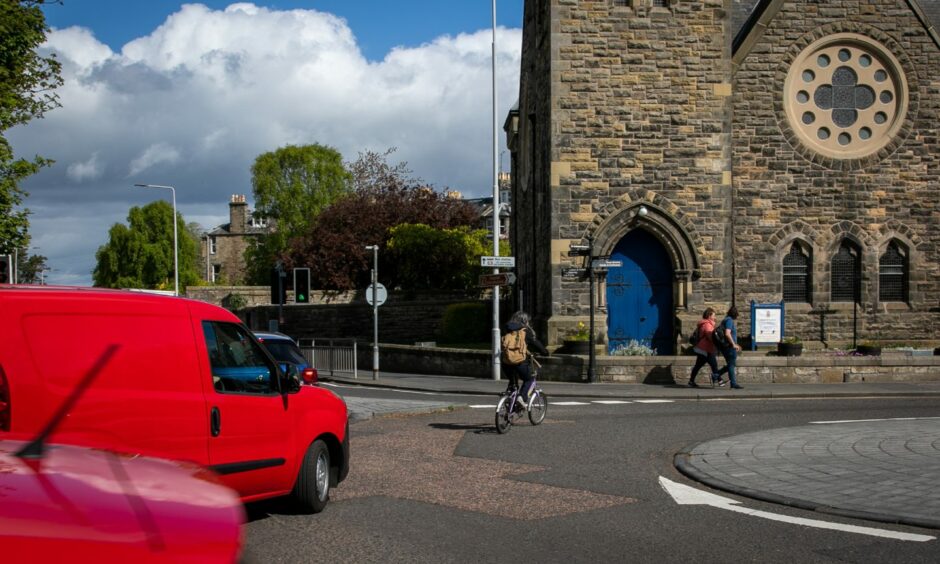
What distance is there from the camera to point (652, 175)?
89.9 feet

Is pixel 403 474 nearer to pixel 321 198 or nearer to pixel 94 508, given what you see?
pixel 94 508

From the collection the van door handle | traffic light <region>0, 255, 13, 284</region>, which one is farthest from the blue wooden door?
the van door handle

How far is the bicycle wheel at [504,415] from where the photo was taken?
1385 cm

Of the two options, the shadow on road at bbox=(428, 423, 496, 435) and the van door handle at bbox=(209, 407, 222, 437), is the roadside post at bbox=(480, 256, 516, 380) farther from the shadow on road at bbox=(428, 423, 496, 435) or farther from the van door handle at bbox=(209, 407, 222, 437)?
the van door handle at bbox=(209, 407, 222, 437)

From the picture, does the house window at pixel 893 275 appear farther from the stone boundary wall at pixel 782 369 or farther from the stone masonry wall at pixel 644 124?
the stone boundary wall at pixel 782 369

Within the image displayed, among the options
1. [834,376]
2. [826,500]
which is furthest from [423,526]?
[834,376]

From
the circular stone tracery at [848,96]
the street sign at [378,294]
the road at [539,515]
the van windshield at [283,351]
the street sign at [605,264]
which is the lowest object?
the road at [539,515]

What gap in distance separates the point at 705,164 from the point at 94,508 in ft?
86.3

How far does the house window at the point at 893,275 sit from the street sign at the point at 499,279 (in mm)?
11519

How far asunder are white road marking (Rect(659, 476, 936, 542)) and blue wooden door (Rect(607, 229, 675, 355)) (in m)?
17.7

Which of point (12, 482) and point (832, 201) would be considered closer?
point (12, 482)

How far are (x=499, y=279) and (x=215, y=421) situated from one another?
17.5 metres

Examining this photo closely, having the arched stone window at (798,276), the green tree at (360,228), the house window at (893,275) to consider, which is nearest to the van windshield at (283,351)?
the arched stone window at (798,276)

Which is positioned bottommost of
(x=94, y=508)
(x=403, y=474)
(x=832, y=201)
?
(x=403, y=474)
